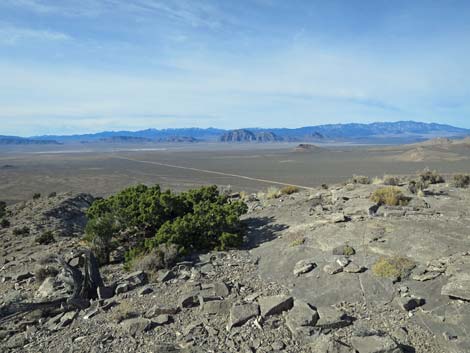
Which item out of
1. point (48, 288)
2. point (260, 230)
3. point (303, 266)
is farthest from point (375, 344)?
point (48, 288)

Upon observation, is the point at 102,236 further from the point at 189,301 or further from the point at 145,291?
the point at 189,301

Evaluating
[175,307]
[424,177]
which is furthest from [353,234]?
[424,177]

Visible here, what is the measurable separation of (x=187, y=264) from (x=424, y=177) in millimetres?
15012

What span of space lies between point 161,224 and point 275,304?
763 centimetres

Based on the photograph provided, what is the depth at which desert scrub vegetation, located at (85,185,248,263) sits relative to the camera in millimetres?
13383

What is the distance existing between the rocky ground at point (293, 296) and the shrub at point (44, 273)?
0.04m

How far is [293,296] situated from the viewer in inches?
374

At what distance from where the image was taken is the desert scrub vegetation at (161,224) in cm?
1338

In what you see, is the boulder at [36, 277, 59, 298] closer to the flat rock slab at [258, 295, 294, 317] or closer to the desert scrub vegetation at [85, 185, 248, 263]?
the desert scrub vegetation at [85, 185, 248, 263]

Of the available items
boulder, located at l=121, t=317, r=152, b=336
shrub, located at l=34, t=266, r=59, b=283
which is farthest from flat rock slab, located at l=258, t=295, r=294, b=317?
shrub, located at l=34, t=266, r=59, b=283

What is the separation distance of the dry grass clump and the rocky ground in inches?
1.8

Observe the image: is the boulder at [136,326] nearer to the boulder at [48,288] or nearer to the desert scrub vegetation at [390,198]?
the boulder at [48,288]

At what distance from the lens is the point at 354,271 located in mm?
9969

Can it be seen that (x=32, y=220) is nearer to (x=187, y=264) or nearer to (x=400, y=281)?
(x=187, y=264)
